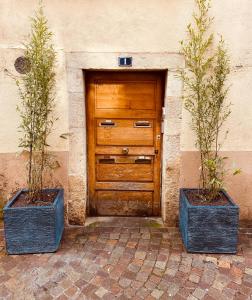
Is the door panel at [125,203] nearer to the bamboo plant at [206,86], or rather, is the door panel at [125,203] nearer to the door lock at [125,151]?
the door lock at [125,151]

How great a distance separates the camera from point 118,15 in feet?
12.5

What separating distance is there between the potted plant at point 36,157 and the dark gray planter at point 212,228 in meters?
1.65

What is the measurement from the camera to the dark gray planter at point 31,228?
351 centimetres

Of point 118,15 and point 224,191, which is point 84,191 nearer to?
point 224,191

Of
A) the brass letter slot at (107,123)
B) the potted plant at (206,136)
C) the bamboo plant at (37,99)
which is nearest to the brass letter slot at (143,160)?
the brass letter slot at (107,123)

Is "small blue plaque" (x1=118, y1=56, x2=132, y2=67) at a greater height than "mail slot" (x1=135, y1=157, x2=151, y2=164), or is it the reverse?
"small blue plaque" (x1=118, y1=56, x2=132, y2=67)

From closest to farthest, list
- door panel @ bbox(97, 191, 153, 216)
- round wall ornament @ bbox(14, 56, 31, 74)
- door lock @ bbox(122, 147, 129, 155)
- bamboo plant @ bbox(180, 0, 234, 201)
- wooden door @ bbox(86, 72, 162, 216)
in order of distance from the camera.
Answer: bamboo plant @ bbox(180, 0, 234, 201) < round wall ornament @ bbox(14, 56, 31, 74) < wooden door @ bbox(86, 72, 162, 216) < door lock @ bbox(122, 147, 129, 155) < door panel @ bbox(97, 191, 153, 216)

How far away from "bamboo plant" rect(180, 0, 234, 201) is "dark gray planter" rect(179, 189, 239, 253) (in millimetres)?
298

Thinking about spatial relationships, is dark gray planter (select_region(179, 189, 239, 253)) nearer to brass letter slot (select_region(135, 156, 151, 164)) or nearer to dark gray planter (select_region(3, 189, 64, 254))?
brass letter slot (select_region(135, 156, 151, 164))

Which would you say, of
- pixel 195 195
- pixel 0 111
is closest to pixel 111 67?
pixel 0 111

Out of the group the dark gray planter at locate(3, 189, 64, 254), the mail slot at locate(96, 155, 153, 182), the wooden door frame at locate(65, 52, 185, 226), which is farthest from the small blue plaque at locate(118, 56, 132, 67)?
the dark gray planter at locate(3, 189, 64, 254)

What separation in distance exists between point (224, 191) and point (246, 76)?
1573mm

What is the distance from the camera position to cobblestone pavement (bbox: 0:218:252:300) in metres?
2.93

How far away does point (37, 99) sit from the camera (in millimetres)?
3672
